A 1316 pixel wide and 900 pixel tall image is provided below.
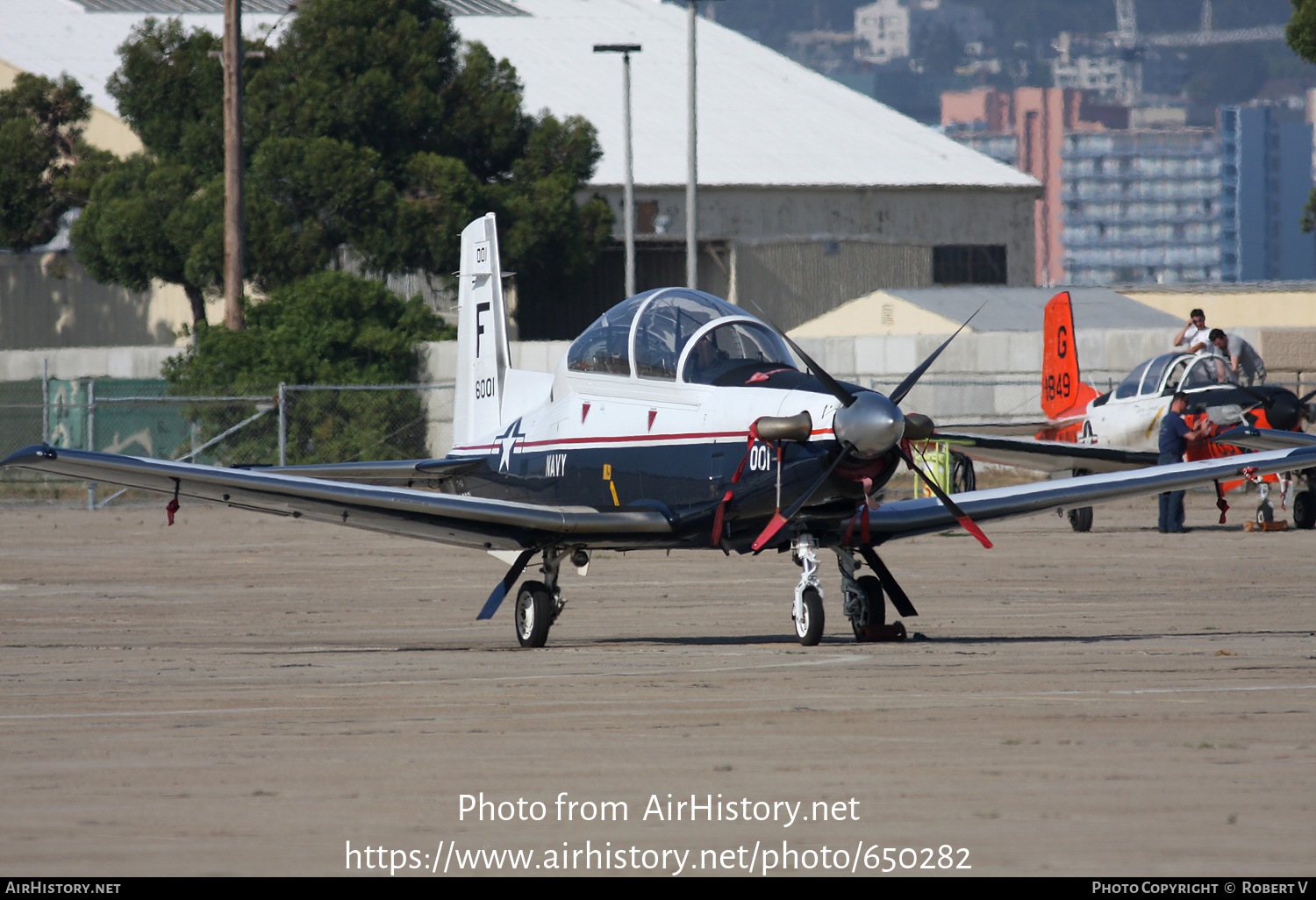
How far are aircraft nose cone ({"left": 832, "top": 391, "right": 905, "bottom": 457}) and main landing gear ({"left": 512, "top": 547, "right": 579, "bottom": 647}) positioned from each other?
2.89 metres

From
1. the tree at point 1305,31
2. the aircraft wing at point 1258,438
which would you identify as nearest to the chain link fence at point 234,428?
the aircraft wing at point 1258,438

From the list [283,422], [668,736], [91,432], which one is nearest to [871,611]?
[668,736]

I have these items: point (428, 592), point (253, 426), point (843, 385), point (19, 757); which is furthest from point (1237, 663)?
point (253, 426)

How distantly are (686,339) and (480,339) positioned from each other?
15.8 ft

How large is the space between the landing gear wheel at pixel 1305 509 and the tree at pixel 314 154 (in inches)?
987

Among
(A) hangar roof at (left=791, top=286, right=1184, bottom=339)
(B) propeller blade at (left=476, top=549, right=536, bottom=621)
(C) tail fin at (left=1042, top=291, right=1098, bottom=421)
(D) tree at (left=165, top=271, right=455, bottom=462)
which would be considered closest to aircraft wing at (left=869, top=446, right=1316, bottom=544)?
(B) propeller blade at (left=476, top=549, right=536, bottom=621)

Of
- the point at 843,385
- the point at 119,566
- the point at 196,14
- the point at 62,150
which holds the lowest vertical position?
the point at 119,566

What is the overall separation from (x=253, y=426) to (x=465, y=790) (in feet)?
96.7

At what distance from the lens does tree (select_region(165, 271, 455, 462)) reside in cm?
3516

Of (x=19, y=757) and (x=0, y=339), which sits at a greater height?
(x=0, y=339)

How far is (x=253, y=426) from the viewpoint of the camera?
115 feet

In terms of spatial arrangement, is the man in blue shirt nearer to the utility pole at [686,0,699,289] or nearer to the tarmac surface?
the tarmac surface
